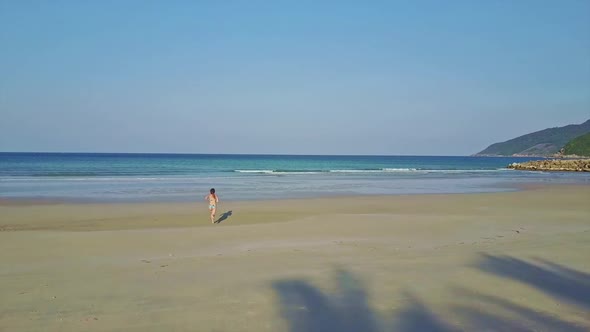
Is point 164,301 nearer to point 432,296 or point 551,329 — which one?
point 432,296

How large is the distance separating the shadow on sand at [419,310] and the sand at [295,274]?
23 millimetres

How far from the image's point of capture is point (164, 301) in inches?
255

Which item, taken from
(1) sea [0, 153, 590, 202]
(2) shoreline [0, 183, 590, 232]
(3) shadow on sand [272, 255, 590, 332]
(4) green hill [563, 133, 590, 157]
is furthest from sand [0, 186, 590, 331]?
(4) green hill [563, 133, 590, 157]

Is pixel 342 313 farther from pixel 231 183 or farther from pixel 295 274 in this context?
pixel 231 183

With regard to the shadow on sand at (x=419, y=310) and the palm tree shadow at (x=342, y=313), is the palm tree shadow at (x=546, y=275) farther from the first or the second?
the palm tree shadow at (x=342, y=313)

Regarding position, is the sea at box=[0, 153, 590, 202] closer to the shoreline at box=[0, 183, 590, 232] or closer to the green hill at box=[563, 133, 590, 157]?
the shoreline at box=[0, 183, 590, 232]

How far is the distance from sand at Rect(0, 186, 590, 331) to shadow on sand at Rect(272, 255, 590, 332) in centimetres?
2

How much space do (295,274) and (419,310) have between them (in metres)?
2.41

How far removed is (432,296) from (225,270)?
3.46m

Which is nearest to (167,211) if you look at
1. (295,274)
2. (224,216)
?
(224,216)

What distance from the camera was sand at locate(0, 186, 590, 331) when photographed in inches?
229

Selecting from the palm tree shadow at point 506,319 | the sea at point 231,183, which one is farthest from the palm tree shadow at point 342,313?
the sea at point 231,183

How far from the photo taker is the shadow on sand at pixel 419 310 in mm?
5590

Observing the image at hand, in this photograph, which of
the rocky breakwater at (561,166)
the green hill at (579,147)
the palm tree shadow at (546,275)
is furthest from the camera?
the green hill at (579,147)
